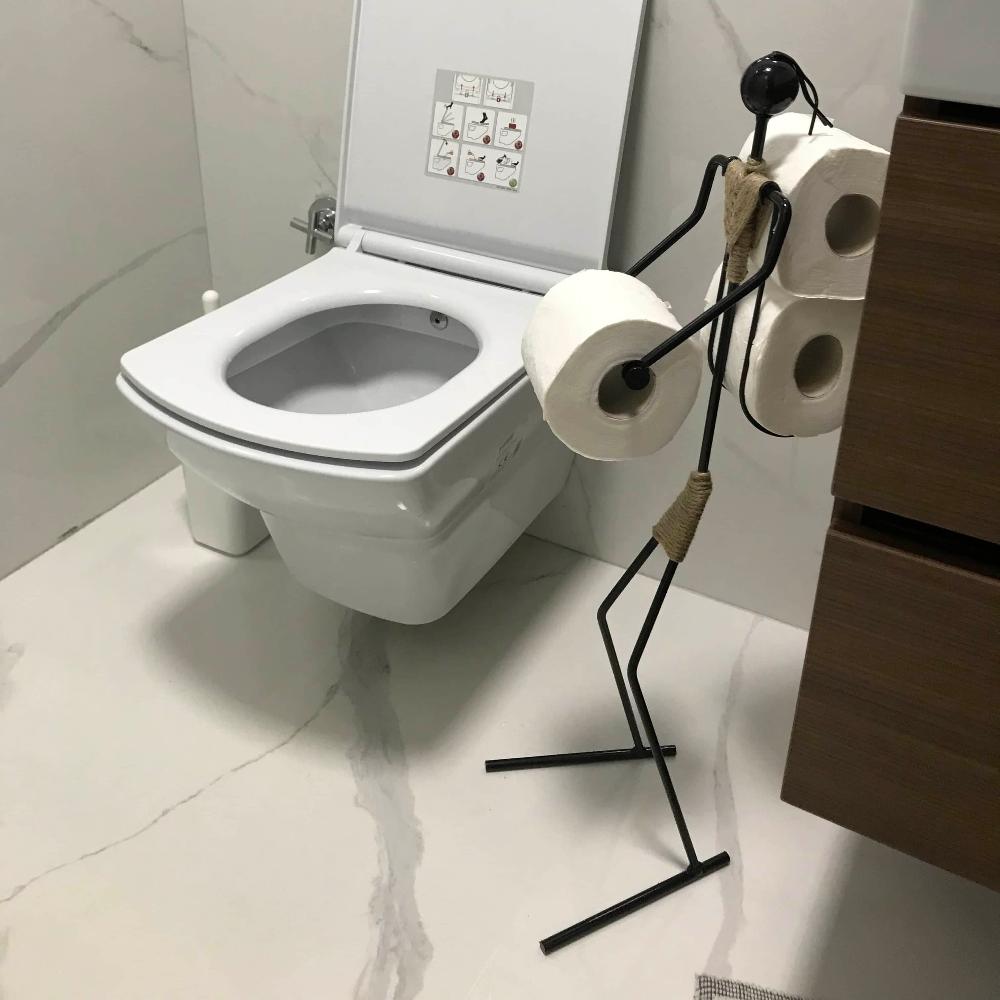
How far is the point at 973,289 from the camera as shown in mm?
468

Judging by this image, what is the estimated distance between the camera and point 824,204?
660mm

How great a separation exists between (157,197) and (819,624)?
1101mm

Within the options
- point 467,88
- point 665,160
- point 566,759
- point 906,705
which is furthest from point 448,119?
point 906,705

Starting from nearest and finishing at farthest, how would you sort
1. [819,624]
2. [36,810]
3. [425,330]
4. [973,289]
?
[973,289]
[819,624]
[36,810]
[425,330]

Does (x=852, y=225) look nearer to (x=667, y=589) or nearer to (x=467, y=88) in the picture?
(x=667, y=589)

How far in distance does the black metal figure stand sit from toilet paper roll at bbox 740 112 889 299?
0.05 ft

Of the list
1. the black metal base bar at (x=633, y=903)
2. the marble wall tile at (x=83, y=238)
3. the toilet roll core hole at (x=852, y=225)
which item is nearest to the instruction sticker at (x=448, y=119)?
the marble wall tile at (x=83, y=238)

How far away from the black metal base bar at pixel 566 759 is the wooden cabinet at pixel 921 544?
0.42 metres

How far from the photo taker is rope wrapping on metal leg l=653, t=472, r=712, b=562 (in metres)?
0.81

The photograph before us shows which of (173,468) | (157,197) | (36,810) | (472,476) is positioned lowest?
(36,810)

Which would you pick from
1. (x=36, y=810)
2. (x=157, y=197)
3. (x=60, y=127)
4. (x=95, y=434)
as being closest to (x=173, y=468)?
(x=95, y=434)

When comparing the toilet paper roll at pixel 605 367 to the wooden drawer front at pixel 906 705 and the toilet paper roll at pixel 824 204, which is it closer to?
the toilet paper roll at pixel 824 204

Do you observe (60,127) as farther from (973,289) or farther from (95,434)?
(973,289)

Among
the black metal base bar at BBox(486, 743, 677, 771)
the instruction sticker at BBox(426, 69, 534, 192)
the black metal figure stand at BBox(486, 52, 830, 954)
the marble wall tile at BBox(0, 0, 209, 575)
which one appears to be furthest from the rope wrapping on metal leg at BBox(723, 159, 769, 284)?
the marble wall tile at BBox(0, 0, 209, 575)
